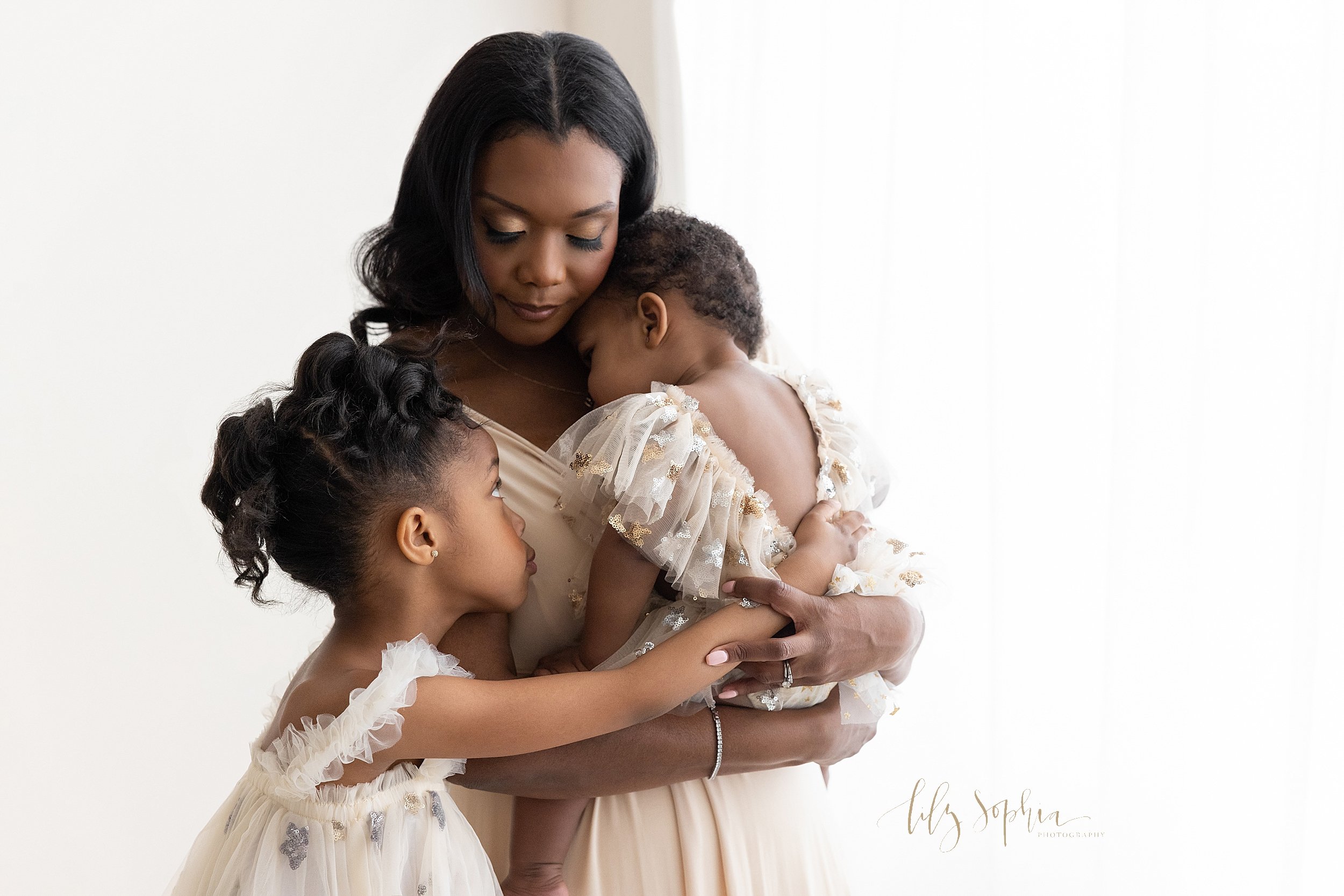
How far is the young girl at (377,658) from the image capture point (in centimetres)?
120

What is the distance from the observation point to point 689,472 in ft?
4.51

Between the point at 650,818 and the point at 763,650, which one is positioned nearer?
the point at 763,650

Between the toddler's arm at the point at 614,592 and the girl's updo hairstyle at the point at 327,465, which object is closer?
the girl's updo hairstyle at the point at 327,465

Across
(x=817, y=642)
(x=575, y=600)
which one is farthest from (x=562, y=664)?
(x=817, y=642)

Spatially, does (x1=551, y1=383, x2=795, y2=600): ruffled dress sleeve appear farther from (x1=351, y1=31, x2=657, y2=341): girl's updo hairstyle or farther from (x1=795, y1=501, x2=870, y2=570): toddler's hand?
(x1=351, y1=31, x2=657, y2=341): girl's updo hairstyle

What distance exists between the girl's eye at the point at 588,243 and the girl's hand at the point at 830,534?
0.50 metres

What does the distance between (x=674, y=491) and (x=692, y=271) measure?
377 mm

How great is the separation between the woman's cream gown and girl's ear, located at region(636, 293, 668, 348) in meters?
0.24

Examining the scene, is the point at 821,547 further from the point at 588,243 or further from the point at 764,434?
the point at 588,243

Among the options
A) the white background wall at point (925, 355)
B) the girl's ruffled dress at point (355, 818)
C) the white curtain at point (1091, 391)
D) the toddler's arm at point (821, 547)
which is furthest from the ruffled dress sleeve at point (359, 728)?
the white background wall at point (925, 355)

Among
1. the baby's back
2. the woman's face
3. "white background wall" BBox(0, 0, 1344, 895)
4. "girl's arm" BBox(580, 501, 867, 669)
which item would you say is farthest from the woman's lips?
"white background wall" BBox(0, 0, 1344, 895)

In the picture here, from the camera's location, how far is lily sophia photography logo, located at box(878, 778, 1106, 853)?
227 cm

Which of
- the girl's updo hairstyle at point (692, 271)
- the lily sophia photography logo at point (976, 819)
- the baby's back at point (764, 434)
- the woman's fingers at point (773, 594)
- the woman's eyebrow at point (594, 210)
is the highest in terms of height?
the woman's eyebrow at point (594, 210)

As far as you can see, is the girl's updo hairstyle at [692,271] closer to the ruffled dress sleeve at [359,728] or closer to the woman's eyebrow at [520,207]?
the woman's eyebrow at [520,207]
